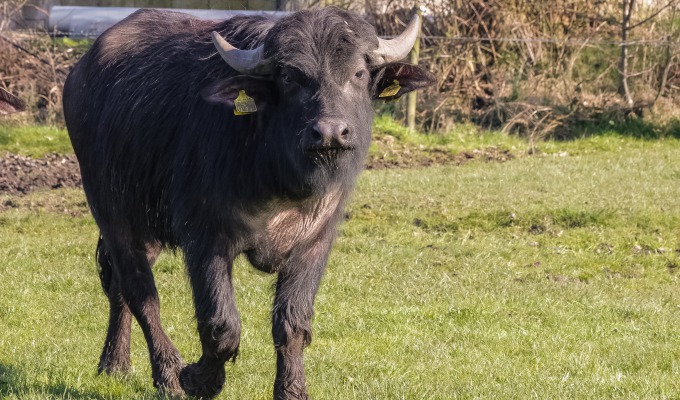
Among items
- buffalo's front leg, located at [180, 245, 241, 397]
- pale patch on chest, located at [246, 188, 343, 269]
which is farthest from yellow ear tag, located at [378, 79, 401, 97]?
buffalo's front leg, located at [180, 245, 241, 397]

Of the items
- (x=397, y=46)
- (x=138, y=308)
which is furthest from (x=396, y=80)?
(x=138, y=308)

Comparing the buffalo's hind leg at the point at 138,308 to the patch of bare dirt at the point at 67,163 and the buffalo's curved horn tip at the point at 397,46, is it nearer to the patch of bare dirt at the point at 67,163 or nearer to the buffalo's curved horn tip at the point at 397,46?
the buffalo's curved horn tip at the point at 397,46

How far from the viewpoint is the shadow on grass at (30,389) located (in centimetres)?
552

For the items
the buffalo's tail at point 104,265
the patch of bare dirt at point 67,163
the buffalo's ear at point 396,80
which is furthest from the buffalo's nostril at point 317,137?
the patch of bare dirt at point 67,163

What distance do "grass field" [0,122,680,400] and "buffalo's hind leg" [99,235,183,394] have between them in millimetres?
179

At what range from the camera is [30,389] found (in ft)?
18.2

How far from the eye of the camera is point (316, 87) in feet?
17.6

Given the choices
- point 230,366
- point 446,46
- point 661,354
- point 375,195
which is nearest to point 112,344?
point 230,366

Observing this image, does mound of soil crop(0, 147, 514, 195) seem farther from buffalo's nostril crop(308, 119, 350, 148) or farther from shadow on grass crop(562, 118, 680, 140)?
buffalo's nostril crop(308, 119, 350, 148)

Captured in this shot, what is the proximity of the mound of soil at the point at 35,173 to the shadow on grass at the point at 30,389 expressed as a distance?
6.49 meters

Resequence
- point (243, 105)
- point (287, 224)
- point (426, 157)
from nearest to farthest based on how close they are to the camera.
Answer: point (243, 105)
point (287, 224)
point (426, 157)

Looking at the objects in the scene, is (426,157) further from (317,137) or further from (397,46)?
(317,137)

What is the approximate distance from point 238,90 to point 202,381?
149cm

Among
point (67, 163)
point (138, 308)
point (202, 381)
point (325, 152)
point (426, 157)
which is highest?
point (325, 152)
